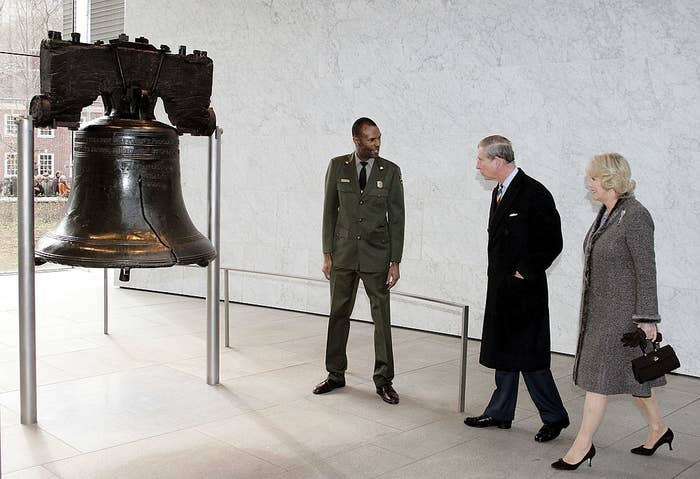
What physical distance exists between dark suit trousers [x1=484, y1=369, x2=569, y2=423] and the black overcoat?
12 centimetres

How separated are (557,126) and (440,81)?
4.15ft

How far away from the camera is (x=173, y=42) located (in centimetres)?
982

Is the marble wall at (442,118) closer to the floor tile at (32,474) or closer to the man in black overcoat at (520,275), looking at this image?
the man in black overcoat at (520,275)

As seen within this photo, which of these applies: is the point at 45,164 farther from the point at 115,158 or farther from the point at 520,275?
the point at 115,158

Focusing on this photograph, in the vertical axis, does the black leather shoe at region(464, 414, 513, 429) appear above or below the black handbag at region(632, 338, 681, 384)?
below

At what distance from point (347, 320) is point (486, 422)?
121cm

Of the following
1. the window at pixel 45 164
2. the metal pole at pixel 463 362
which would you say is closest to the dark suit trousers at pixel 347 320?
the metal pole at pixel 463 362

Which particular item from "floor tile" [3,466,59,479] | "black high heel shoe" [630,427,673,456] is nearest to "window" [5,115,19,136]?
"floor tile" [3,466,59,479]

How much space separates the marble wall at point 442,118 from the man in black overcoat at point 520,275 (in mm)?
2394

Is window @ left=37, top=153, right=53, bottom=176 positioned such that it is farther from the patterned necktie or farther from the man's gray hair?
the man's gray hair

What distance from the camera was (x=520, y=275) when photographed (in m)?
4.72

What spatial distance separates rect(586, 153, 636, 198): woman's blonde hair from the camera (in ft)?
13.5

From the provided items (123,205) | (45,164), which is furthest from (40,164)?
(123,205)

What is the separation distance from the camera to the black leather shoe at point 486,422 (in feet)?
16.5
